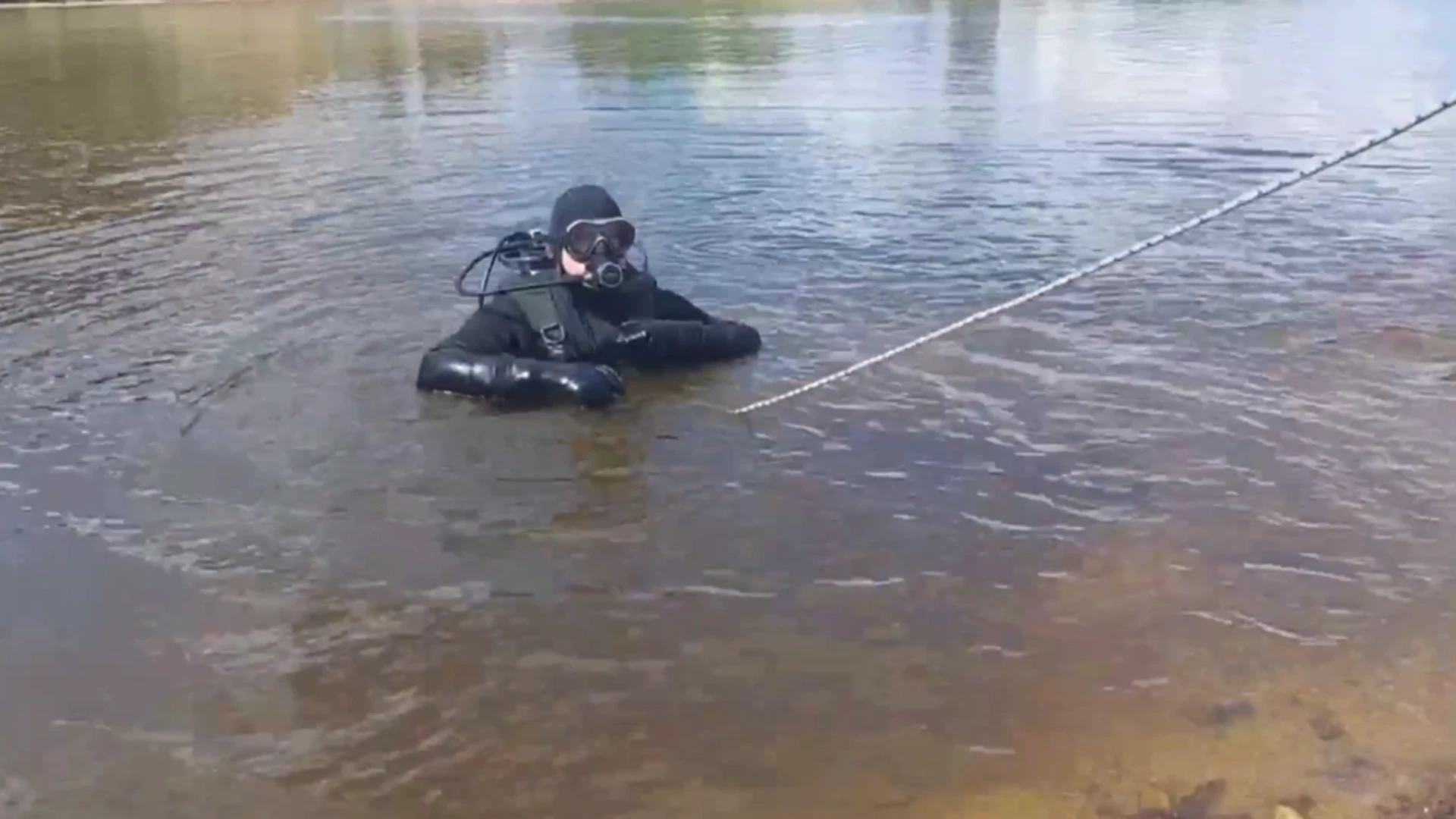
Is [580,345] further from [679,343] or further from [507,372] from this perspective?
[679,343]

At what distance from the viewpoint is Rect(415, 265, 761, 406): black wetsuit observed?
7.45m

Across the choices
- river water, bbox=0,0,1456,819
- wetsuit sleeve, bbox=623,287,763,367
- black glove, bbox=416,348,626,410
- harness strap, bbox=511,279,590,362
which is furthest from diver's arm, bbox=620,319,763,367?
black glove, bbox=416,348,626,410

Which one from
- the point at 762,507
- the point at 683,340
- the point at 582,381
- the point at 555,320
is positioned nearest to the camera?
the point at 762,507

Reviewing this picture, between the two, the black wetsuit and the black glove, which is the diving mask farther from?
the black glove

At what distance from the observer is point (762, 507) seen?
20.3 ft

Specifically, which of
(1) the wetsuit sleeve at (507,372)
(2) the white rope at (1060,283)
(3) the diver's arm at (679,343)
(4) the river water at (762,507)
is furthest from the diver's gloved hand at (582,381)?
(2) the white rope at (1060,283)

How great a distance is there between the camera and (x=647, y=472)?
6.66m

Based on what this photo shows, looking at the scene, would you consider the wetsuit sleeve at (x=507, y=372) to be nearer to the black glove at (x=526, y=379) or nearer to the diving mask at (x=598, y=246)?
the black glove at (x=526, y=379)

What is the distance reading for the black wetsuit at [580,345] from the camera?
7.45 m

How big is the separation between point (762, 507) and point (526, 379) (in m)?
1.82

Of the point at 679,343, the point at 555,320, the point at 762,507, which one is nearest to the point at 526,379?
the point at 555,320

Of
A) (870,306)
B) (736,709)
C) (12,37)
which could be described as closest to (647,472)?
(736,709)

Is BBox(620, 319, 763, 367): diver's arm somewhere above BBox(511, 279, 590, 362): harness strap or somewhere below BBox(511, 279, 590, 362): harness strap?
below

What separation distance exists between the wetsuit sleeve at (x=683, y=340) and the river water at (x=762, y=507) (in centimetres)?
16
